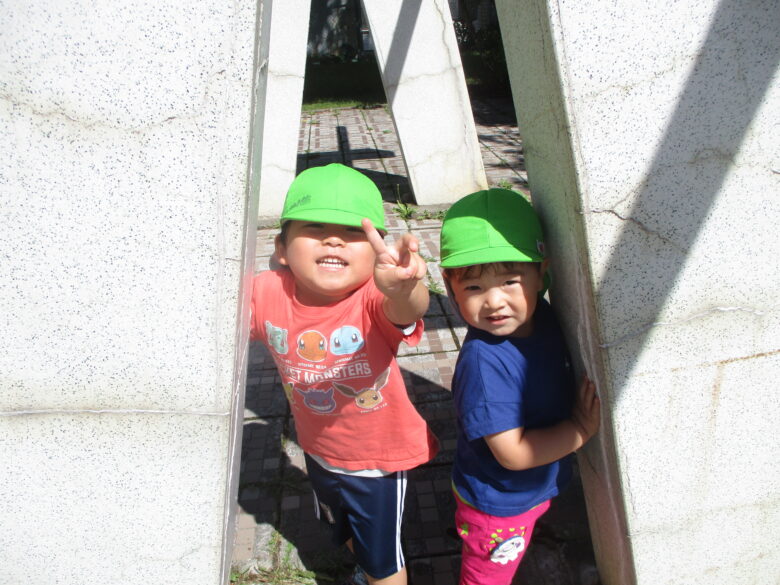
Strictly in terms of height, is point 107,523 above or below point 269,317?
below

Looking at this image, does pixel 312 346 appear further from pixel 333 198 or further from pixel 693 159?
pixel 693 159

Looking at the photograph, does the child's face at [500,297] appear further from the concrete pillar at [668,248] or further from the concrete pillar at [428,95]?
the concrete pillar at [428,95]

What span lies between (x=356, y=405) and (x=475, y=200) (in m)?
0.59

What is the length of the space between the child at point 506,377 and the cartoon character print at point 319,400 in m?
0.32

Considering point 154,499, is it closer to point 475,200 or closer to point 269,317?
point 269,317

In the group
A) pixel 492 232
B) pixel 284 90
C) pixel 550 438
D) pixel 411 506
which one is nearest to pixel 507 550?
pixel 550 438

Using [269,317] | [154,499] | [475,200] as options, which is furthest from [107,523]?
[475,200]

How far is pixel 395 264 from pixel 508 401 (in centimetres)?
40

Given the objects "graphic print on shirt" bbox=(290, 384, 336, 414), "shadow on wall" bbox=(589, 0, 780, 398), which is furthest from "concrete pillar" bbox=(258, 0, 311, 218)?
"shadow on wall" bbox=(589, 0, 780, 398)

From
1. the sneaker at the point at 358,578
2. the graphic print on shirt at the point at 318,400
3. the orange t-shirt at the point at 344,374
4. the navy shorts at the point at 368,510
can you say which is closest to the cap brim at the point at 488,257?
the orange t-shirt at the point at 344,374

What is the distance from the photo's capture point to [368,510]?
161 centimetres

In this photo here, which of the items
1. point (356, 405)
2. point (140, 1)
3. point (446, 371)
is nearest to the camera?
point (140, 1)

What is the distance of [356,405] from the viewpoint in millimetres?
1537

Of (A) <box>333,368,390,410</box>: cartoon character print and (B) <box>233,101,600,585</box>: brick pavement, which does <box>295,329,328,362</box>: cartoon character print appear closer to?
(A) <box>333,368,390,410</box>: cartoon character print
